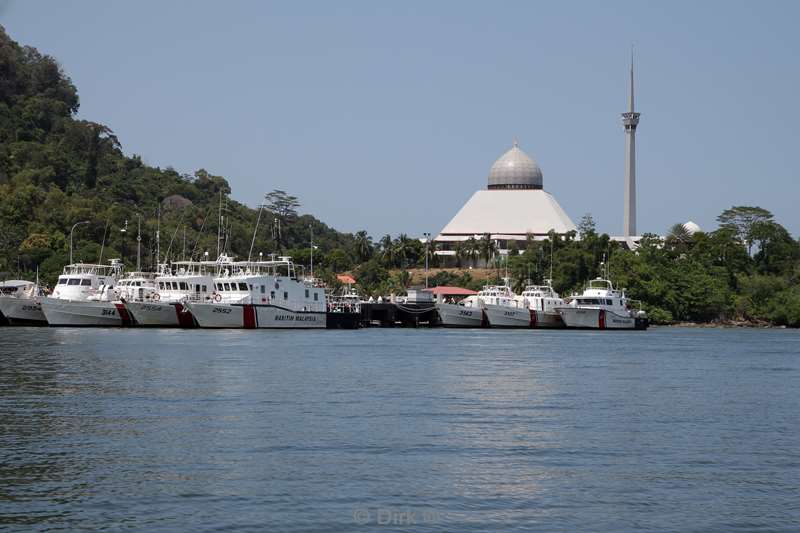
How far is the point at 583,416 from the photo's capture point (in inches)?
1561

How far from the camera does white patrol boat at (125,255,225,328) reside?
98756 millimetres

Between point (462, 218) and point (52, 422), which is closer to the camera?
point (52, 422)

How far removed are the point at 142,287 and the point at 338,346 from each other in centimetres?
3015

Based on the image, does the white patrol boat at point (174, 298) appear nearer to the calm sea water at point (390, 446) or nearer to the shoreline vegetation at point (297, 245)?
the shoreline vegetation at point (297, 245)

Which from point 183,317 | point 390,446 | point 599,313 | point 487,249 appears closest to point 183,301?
point 183,317

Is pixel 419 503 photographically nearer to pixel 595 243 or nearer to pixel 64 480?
pixel 64 480

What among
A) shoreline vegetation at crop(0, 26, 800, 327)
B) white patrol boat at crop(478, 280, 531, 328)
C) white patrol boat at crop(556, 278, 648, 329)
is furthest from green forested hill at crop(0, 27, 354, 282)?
white patrol boat at crop(556, 278, 648, 329)

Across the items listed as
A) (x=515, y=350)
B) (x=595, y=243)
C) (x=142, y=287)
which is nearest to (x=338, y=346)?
(x=515, y=350)

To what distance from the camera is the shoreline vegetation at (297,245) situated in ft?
447

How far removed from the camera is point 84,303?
98.2 m

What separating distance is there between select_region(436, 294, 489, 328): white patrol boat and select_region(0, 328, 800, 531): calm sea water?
196 feet

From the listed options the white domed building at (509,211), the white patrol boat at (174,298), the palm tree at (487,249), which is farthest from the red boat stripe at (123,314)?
the white domed building at (509,211)

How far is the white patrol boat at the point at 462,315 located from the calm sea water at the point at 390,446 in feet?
196

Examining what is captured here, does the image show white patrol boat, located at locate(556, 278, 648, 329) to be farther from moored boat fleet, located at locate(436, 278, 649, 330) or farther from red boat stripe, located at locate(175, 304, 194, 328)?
red boat stripe, located at locate(175, 304, 194, 328)
